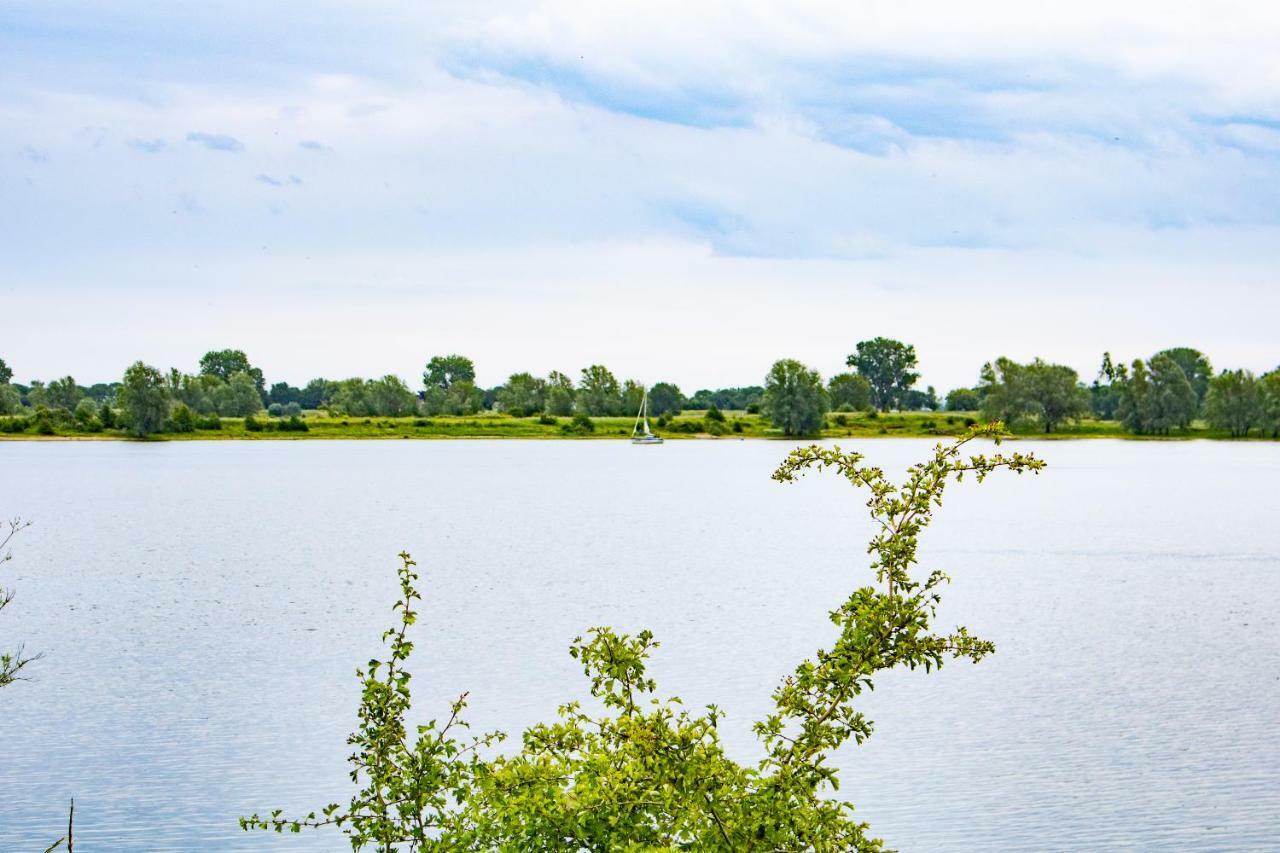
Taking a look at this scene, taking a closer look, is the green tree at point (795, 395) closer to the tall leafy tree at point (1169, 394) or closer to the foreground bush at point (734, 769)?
the tall leafy tree at point (1169, 394)

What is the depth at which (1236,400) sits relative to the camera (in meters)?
180

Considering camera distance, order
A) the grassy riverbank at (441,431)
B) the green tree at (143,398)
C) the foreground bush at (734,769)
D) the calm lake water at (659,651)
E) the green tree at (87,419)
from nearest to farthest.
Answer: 1. the foreground bush at (734,769)
2. the calm lake water at (659,651)
3. the green tree at (143,398)
4. the green tree at (87,419)
5. the grassy riverbank at (441,431)

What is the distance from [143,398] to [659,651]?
158035 millimetres

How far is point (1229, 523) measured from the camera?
64.6 meters

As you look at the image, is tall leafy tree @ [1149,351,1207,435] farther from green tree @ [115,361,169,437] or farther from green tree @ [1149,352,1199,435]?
green tree @ [115,361,169,437]

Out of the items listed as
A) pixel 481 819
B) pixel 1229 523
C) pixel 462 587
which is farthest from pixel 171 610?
pixel 1229 523

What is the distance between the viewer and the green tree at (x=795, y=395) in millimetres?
177125

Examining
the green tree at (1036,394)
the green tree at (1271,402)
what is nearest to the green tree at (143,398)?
the green tree at (1036,394)

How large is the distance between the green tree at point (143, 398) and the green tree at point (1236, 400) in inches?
5621

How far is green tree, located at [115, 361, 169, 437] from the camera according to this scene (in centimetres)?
16850

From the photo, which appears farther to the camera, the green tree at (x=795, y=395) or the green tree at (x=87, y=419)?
the green tree at (x=87, y=419)

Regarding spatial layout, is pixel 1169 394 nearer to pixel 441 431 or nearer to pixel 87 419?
pixel 441 431

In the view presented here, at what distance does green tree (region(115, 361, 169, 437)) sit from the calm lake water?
314 ft

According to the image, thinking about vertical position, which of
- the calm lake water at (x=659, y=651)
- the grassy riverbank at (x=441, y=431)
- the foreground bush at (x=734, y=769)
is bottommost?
the calm lake water at (x=659, y=651)
